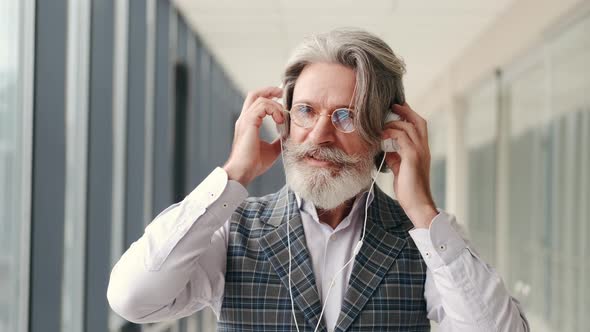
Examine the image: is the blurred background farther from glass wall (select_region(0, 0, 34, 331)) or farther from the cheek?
the cheek

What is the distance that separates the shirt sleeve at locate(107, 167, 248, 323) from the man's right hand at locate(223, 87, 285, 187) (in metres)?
0.04

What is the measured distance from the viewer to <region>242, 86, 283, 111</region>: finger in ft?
5.71

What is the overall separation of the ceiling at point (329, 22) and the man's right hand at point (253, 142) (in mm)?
2737

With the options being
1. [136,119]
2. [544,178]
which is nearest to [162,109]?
[136,119]

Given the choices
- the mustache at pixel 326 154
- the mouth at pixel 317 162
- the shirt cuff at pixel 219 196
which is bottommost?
the shirt cuff at pixel 219 196

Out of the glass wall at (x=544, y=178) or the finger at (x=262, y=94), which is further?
the glass wall at (x=544, y=178)

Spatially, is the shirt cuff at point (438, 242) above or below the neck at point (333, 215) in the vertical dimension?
below

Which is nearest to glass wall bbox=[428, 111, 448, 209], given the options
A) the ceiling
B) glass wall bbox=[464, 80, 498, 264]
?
glass wall bbox=[464, 80, 498, 264]

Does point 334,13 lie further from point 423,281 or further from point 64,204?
point 423,281

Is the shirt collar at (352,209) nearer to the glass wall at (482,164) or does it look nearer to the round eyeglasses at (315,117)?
the round eyeglasses at (315,117)

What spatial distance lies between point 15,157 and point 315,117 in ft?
4.38

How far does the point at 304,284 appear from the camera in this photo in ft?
5.33

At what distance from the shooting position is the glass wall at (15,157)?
7.88 ft

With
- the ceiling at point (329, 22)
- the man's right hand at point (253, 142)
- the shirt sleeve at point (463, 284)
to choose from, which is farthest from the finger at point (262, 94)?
the ceiling at point (329, 22)
